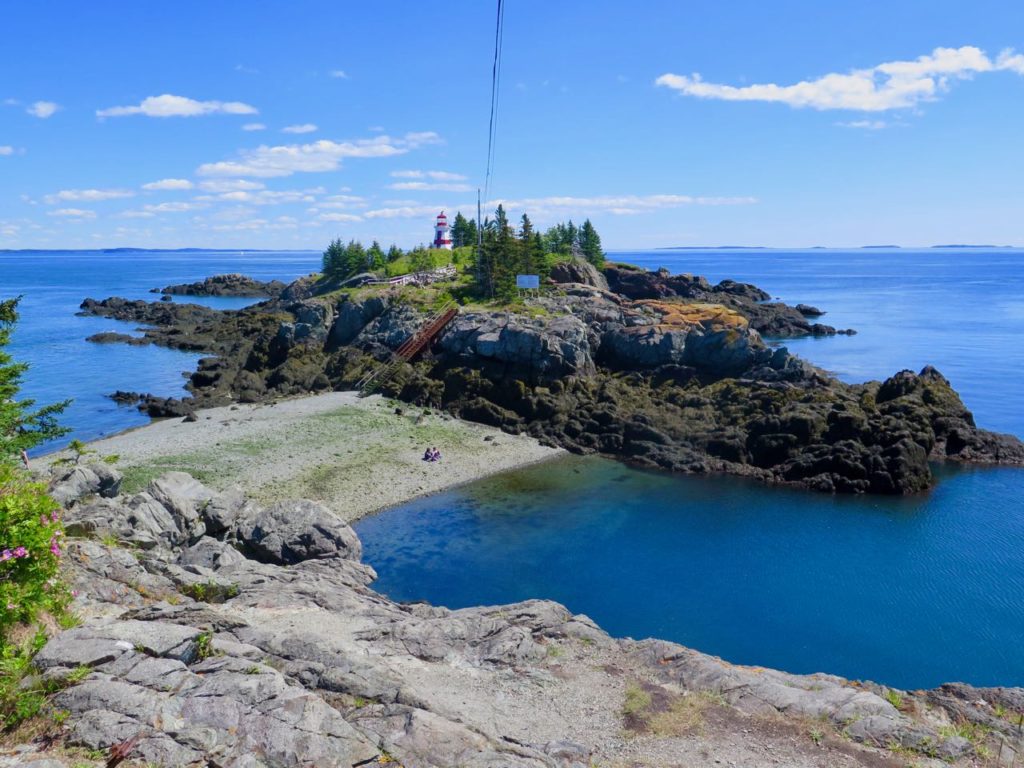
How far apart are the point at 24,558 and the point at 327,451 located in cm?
2949

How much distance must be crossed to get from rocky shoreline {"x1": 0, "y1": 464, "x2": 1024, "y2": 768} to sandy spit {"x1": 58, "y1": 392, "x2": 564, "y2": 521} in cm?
1341

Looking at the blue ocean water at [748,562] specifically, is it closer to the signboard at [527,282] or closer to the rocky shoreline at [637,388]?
the rocky shoreline at [637,388]

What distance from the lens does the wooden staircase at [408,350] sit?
175ft

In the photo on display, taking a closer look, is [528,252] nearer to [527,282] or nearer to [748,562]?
[527,282]

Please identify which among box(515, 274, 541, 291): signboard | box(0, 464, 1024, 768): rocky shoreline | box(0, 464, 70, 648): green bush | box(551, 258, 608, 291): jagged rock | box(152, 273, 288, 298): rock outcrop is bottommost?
box(0, 464, 1024, 768): rocky shoreline

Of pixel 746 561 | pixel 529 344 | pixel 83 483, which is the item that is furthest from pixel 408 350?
pixel 83 483

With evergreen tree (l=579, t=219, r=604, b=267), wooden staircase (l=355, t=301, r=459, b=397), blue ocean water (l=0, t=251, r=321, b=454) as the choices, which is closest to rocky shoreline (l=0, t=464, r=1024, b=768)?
blue ocean water (l=0, t=251, r=321, b=454)

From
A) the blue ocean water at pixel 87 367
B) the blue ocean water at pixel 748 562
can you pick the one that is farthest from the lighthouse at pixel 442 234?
the blue ocean water at pixel 748 562

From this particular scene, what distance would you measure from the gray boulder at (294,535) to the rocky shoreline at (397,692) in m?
3.36

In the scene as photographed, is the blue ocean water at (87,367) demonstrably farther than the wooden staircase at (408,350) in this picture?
No

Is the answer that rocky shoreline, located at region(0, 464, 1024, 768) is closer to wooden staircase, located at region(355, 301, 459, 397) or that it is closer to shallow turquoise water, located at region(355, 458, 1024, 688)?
shallow turquoise water, located at region(355, 458, 1024, 688)

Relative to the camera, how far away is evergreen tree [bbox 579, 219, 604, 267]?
4087 inches

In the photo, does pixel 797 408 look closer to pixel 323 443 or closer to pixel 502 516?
pixel 502 516

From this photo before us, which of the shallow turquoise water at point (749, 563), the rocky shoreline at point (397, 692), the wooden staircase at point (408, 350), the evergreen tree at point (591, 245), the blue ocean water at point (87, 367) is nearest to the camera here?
the rocky shoreline at point (397, 692)
